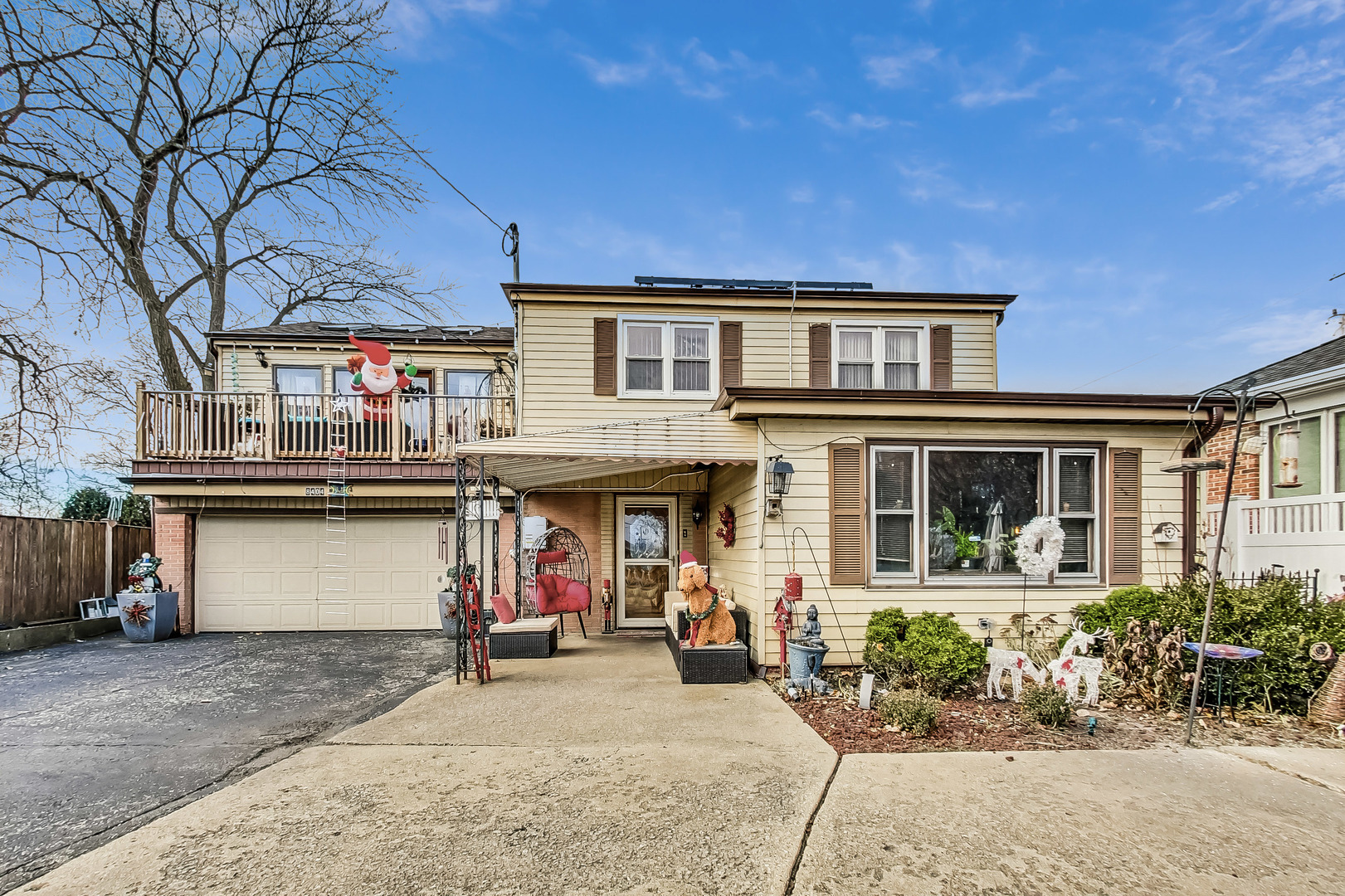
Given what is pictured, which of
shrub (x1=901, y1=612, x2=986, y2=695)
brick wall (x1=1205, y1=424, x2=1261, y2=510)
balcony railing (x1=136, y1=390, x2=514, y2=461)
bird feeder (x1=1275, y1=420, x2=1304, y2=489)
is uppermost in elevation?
balcony railing (x1=136, y1=390, x2=514, y2=461)

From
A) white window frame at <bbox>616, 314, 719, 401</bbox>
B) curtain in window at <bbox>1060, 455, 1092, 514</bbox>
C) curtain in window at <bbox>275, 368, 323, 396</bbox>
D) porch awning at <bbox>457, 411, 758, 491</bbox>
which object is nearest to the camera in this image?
porch awning at <bbox>457, 411, 758, 491</bbox>

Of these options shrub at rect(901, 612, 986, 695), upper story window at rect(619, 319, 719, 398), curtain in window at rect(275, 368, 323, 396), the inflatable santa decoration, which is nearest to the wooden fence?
curtain in window at rect(275, 368, 323, 396)

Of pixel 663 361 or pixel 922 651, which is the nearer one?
pixel 922 651

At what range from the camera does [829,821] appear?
3502mm

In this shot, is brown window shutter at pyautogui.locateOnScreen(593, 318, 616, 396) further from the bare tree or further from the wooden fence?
the wooden fence

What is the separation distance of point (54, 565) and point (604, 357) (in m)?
9.67

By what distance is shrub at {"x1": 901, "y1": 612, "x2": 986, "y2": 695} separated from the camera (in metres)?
5.91

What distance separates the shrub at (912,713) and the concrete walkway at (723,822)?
14.6 inches

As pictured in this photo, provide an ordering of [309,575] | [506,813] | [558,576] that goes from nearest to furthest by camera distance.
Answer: [506,813] < [558,576] < [309,575]

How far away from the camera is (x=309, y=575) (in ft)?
36.8

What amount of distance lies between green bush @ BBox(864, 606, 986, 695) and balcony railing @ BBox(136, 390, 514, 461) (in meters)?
6.91

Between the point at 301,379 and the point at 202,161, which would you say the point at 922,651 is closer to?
the point at 301,379

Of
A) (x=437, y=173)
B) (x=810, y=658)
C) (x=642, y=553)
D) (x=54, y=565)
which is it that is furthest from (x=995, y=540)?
(x=54, y=565)

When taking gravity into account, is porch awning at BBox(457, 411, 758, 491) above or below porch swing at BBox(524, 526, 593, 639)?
above
